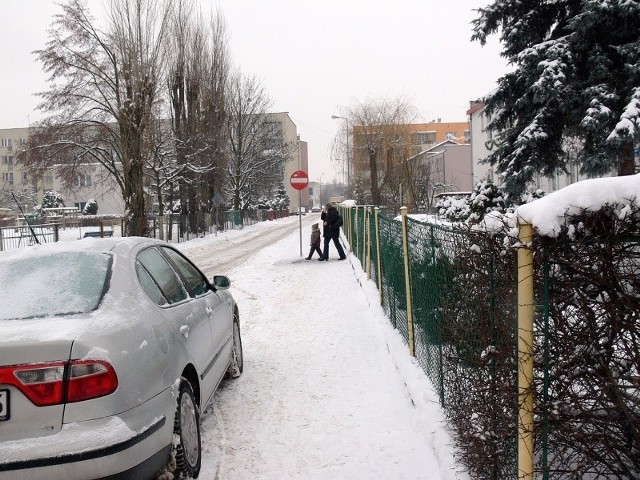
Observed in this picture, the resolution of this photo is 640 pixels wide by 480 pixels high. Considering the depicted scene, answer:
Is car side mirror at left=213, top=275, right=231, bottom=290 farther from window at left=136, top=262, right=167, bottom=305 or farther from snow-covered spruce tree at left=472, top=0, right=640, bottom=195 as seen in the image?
snow-covered spruce tree at left=472, top=0, right=640, bottom=195

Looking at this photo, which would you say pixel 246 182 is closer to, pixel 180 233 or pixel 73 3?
pixel 180 233

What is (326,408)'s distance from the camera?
489 cm

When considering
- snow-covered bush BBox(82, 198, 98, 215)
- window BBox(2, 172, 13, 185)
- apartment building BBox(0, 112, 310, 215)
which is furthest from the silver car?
window BBox(2, 172, 13, 185)

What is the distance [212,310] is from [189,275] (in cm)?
36

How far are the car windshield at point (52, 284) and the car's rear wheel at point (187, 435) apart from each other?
0.81 meters

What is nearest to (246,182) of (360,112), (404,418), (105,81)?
(360,112)

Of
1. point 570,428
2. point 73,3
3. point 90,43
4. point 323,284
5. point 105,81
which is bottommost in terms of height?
point 323,284

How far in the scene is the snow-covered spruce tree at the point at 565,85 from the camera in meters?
13.2

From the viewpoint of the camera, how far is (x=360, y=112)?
41.8 m

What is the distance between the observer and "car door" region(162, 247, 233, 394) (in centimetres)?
459

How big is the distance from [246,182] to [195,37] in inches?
794

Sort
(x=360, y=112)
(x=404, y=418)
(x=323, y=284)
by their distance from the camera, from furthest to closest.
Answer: (x=360, y=112), (x=323, y=284), (x=404, y=418)

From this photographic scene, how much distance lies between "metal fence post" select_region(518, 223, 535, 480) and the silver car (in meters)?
1.80

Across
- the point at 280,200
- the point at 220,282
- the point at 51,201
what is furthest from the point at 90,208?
the point at 220,282
